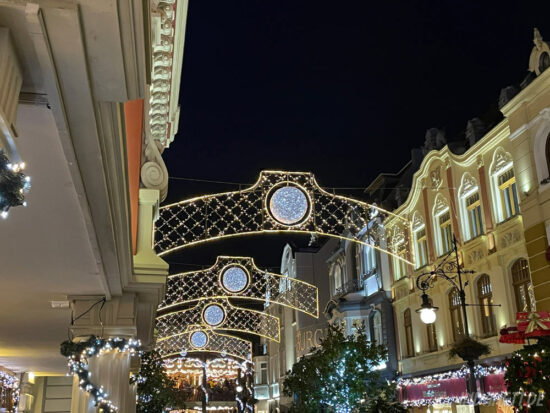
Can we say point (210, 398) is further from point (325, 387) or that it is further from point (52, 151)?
point (52, 151)

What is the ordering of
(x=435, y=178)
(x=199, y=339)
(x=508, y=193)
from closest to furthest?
(x=508, y=193), (x=435, y=178), (x=199, y=339)

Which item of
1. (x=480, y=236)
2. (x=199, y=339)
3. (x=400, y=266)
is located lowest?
(x=199, y=339)

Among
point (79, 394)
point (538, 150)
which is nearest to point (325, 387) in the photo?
point (538, 150)

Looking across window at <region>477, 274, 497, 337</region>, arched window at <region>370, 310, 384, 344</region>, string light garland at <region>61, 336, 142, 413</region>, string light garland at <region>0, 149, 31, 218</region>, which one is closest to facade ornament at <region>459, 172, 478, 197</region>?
window at <region>477, 274, 497, 337</region>

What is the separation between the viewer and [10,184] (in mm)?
3059

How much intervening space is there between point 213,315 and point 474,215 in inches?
526

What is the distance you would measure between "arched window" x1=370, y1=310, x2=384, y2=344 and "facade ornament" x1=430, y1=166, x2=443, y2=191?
7911mm

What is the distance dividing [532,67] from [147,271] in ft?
44.3

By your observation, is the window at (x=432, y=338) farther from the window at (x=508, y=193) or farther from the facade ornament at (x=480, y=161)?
the facade ornament at (x=480, y=161)

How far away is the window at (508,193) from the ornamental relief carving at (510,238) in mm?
584

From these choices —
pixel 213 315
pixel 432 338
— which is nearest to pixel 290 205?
pixel 432 338

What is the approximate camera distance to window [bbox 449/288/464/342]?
22766mm

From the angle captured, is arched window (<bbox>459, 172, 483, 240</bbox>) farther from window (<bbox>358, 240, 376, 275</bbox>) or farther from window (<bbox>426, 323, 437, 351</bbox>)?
window (<bbox>358, 240, 376, 275</bbox>)

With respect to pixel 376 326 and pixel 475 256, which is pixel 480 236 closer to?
pixel 475 256
